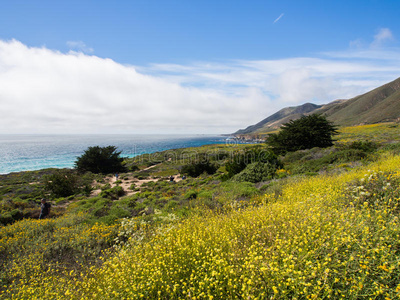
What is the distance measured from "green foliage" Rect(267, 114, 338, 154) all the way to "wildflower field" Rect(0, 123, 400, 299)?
20.3 meters

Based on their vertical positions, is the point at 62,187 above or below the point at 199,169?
above

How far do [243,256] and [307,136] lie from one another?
2618 cm

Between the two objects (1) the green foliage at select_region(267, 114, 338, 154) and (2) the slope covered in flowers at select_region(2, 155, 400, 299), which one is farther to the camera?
(1) the green foliage at select_region(267, 114, 338, 154)

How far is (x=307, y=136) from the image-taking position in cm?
2556

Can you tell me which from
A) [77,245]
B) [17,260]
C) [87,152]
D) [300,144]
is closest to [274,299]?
[77,245]

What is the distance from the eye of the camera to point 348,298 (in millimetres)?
2338

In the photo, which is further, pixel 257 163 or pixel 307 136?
pixel 307 136

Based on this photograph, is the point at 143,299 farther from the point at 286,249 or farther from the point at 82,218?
the point at 82,218

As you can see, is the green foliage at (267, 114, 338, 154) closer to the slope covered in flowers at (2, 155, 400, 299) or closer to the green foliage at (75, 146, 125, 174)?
the slope covered in flowers at (2, 155, 400, 299)

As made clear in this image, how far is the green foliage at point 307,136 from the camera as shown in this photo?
25.3m

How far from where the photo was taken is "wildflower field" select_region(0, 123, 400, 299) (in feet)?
8.00

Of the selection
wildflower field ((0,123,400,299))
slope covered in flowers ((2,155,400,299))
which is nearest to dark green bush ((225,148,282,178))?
wildflower field ((0,123,400,299))

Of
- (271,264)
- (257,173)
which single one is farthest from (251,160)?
(271,264)

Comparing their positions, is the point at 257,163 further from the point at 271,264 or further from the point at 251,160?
the point at 271,264
